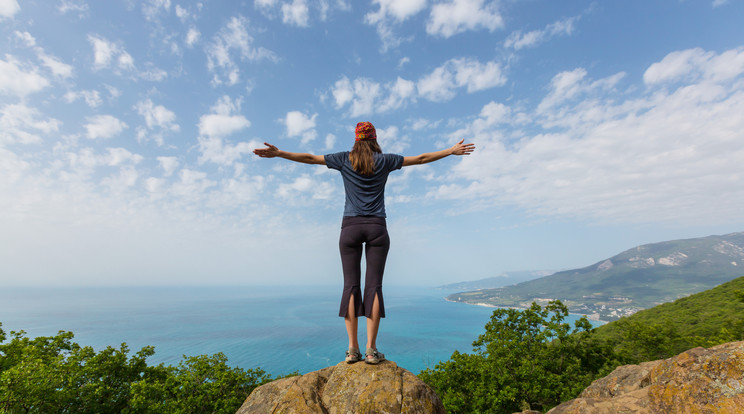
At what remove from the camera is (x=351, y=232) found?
210 inches

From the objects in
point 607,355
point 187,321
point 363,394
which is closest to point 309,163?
point 363,394

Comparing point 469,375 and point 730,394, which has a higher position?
point 730,394

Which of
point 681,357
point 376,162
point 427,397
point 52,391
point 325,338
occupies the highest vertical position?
point 376,162

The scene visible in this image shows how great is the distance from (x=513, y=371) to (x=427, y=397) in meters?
20.7

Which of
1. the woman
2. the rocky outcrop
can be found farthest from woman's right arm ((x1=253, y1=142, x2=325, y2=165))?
the rocky outcrop

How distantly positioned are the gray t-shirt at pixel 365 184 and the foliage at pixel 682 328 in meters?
30.6

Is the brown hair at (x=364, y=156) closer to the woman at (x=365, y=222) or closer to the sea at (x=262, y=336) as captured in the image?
the woman at (x=365, y=222)

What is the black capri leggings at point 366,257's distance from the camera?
5.25m

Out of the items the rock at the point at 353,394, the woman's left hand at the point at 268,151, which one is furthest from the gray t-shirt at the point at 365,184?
the rock at the point at 353,394

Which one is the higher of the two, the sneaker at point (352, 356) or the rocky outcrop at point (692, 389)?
the sneaker at point (352, 356)

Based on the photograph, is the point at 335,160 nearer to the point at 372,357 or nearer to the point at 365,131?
the point at 365,131

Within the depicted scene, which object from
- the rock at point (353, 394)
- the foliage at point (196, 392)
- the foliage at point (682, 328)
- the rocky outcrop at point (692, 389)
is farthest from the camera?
the foliage at point (682, 328)

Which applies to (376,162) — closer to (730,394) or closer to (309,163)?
(309,163)

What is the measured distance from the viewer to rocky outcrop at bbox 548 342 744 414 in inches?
157
